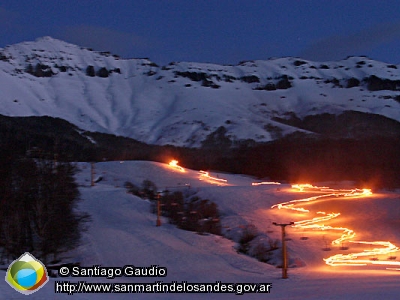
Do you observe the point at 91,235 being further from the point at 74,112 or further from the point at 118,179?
the point at 74,112

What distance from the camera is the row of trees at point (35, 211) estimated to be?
18312 mm

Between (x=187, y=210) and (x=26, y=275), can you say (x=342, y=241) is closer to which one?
(x=187, y=210)

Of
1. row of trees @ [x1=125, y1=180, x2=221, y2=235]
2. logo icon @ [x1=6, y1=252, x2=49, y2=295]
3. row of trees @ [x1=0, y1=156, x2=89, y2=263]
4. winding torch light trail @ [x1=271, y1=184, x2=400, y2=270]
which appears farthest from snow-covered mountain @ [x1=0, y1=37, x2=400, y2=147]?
logo icon @ [x1=6, y1=252, x2=49, y2=295]

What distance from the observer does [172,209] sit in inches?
1241

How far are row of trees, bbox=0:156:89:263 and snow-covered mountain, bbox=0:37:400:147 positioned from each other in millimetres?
102753

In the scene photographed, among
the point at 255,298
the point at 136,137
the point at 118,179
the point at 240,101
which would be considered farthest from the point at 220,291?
the point at 240,101

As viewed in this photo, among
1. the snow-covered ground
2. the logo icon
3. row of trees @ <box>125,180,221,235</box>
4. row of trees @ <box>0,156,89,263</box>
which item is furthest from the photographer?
row of trees @ <box>125,180,221,235</box>

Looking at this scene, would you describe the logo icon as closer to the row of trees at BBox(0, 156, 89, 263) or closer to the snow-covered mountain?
the row of trees at BBox(0, 156, 89, 263)

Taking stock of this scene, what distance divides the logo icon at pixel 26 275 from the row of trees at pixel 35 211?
988 cm

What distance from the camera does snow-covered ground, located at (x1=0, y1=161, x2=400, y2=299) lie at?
1084 cm

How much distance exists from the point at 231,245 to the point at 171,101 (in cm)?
14606

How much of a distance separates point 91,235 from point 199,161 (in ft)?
179

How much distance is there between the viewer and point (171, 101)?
167875mm

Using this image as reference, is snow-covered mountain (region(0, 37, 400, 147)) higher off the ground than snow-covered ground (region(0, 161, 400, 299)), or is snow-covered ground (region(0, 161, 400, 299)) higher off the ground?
snow-covered mountain (region(0, 37, 400, 147))
